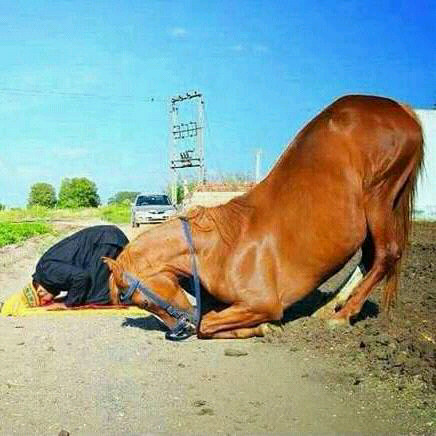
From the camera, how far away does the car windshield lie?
3314 centimetres

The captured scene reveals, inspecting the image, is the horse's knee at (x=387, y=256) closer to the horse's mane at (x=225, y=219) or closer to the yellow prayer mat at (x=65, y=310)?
the horse's mane at (x=225, y=219)

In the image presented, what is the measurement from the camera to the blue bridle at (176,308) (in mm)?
6082

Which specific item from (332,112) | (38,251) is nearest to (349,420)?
(332,112)

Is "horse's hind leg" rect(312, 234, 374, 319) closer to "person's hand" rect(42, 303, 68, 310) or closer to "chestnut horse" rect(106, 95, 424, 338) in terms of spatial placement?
"chestnut horse" rect(106, 95, 424, 338)

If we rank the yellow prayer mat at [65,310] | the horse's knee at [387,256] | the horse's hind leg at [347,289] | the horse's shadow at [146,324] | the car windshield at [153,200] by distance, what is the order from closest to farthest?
the horse's knee at [387,256] < the horse's hind leg at [347,289] < the horse's shadow at [146,324] < the yellow prayer mat at [65,310] < the car windshield at [153,200]

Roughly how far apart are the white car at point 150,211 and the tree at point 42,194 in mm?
92014

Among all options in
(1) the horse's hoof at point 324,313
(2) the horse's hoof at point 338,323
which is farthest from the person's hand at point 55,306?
(2) the horse's hoof at point 338,323

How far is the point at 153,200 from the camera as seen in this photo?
33688 mm

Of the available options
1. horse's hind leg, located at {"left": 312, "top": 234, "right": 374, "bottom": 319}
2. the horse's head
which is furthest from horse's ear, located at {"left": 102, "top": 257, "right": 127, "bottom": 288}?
horse's hind leg, located at {"left": 312, "top": 234, "right": 374, "bottom": 319}

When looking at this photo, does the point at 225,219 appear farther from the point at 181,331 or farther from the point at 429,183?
the point at 429,183

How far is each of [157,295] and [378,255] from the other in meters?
2.18

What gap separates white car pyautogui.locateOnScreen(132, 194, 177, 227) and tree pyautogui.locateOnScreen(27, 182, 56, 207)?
92014 mm

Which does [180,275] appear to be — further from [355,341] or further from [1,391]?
[1,391]

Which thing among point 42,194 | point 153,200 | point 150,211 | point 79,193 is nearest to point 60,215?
point 153,200
